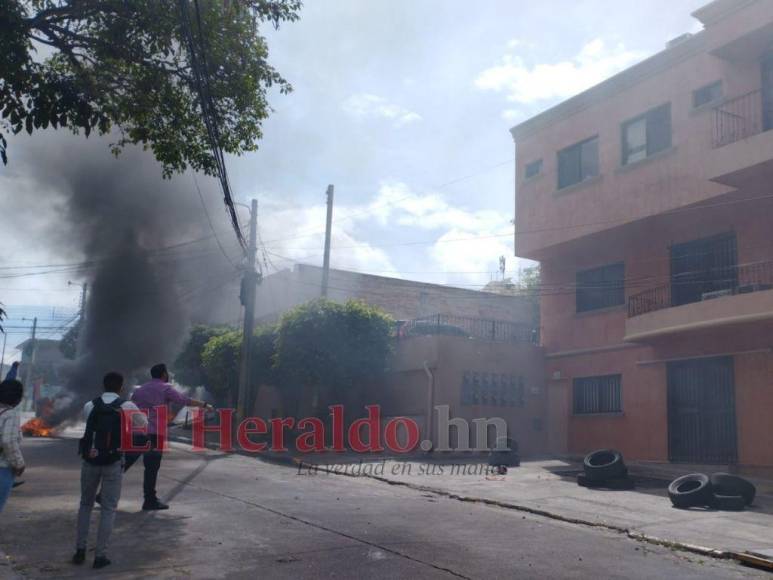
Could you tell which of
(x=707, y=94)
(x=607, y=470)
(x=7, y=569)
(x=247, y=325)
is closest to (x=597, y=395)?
(x=607, y=470)

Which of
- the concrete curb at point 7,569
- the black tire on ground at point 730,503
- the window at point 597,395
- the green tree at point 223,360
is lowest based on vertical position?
the concrete curb at point 7,569

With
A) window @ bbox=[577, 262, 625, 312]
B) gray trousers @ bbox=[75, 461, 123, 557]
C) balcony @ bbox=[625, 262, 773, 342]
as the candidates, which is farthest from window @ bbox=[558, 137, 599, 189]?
gray trousers @ bbox=[75, 461, 123, 557]

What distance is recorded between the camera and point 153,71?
32.9 ft

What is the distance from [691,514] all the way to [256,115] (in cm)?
797

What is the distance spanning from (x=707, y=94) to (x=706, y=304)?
4.73m

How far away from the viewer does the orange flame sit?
27703 mm

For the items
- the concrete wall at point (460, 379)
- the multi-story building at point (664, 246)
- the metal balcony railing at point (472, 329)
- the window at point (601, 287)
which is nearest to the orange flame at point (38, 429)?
the concrete wall at point (460, 379)

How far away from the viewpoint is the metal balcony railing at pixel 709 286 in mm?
15064

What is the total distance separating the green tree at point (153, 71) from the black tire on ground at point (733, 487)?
824 cm

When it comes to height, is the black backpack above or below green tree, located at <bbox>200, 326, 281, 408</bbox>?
below

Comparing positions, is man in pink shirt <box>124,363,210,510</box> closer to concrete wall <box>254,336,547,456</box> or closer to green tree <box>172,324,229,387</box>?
concrete wall <box>254,336,547,456</box>

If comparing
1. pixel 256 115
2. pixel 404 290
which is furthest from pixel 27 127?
pixel 404 290

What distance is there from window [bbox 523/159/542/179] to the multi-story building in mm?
38

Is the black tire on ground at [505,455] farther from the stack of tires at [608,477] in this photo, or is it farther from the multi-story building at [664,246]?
the multi-story building at [664,246]
